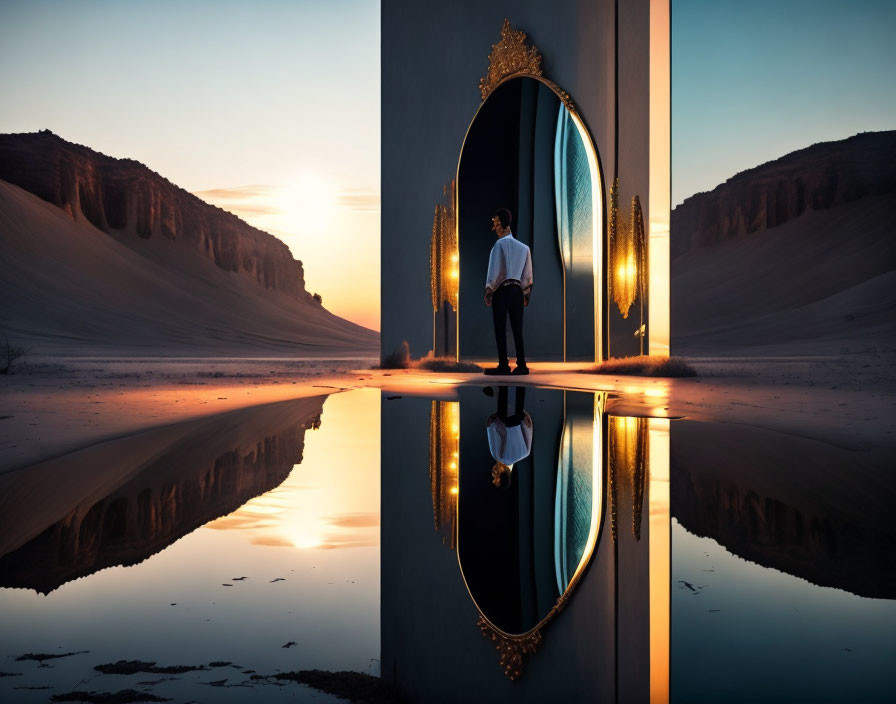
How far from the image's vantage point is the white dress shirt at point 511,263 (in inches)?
259

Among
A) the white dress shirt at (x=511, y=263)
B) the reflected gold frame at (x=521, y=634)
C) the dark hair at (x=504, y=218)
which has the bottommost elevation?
the reflected gold frame at (x=521, y=634)

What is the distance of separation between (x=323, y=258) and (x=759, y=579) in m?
21.3

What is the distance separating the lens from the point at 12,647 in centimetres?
101

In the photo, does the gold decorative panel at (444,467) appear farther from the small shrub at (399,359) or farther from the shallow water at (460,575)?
the small shrub at (399,359)

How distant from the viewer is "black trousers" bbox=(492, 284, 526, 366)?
21.6 ft

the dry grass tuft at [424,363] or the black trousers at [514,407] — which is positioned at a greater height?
the dry grass tuft at [424,363]

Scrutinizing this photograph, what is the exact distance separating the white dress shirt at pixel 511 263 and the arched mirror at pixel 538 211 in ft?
2.44

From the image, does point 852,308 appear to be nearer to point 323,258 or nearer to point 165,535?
point 323,258

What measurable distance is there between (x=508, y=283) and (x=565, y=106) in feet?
6.10

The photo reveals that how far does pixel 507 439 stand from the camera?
2.80m

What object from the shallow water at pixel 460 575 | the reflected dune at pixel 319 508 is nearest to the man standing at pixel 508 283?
the reflected dune at pixel 319 508

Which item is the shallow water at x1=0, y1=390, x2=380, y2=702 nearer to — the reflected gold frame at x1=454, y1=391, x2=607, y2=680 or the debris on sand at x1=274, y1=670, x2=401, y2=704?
the debris on sand at x1=274, y1=670, x2=401, y2=704

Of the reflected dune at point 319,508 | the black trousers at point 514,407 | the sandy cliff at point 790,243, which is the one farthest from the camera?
the sandy cliff at point 790,243

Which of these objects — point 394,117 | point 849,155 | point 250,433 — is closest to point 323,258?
point 394,117
